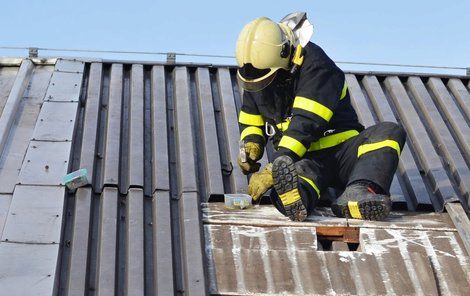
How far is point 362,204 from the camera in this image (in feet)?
20.9

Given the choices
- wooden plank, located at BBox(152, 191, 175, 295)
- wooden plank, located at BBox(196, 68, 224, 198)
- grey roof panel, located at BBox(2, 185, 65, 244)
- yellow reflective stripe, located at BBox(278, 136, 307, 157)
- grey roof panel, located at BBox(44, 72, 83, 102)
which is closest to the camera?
wooden plank, located at BBox(152, 191, 175, 295)

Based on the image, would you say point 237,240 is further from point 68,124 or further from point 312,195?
point 68,124

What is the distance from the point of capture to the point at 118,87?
8578 millimetres

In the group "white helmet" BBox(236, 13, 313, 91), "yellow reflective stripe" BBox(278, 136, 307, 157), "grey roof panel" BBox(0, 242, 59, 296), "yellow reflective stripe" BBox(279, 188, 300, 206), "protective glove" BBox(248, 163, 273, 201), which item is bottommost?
"grey roof panel" BBox(0, 242, 59, 296)

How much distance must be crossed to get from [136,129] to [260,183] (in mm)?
1524

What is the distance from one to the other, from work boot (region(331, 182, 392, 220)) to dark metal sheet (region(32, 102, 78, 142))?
227 cm

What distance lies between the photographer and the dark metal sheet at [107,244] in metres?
5.45

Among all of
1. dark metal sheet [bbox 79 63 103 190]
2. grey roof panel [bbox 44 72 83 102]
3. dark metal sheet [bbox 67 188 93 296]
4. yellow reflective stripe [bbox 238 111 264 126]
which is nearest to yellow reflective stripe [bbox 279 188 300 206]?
yellow reflective stripe [bbox 238 111 264 126]

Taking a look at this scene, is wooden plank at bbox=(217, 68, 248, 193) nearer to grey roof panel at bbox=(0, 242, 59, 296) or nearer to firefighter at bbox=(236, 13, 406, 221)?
firefighter at bbox=(236, 13, 406, 221)

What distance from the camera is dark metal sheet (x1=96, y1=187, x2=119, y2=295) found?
17.9 ft

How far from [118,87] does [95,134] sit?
1.16 m

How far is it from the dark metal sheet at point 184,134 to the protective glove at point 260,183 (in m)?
0.41

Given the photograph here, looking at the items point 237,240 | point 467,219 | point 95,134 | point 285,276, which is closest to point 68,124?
point 95,134

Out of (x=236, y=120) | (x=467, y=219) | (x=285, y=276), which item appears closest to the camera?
(x=285, y=276)
